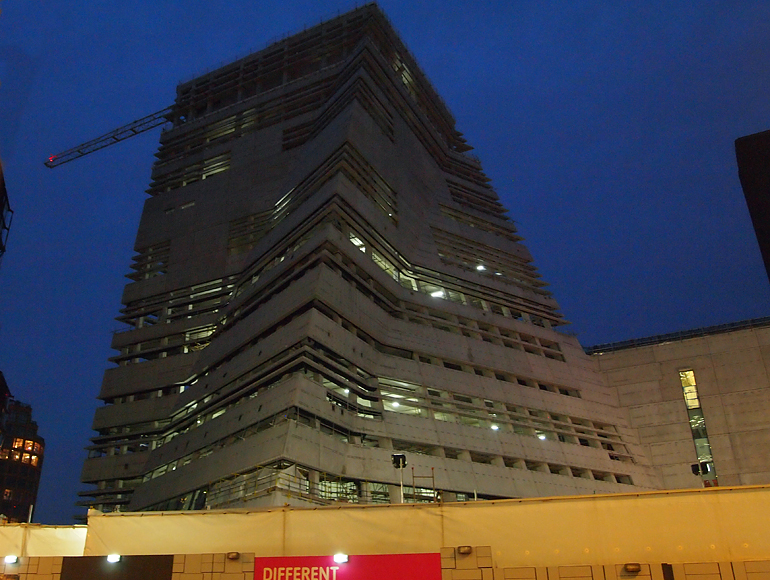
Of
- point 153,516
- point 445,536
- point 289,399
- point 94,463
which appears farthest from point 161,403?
point 445,536

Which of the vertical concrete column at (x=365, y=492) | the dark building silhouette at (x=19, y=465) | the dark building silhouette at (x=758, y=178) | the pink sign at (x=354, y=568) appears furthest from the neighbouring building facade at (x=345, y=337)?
the dark building silhouette at (x=19, y=465)

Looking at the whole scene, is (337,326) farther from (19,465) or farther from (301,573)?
(19,465)

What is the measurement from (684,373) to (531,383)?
15.3 m

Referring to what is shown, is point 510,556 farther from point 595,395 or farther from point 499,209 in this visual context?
point 499,209

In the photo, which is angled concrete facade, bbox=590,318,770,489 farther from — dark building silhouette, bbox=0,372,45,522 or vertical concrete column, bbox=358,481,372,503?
dark building silhouette, bbox=0,372,45,522

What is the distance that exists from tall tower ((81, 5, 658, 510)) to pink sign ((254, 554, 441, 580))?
17530 millimetres

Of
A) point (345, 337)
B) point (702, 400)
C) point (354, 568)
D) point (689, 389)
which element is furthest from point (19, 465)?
point (354, 568)

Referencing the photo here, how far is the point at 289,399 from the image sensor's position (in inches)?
1750

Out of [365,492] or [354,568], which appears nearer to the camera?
[354,568]

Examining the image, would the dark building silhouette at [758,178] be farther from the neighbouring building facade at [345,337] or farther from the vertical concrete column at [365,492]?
the vertical concrete column at [365,492]

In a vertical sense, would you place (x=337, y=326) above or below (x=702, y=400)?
above

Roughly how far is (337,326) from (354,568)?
33.3 metres

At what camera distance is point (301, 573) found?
59.4 ft

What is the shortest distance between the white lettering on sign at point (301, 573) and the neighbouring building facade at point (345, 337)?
67.4 feet
